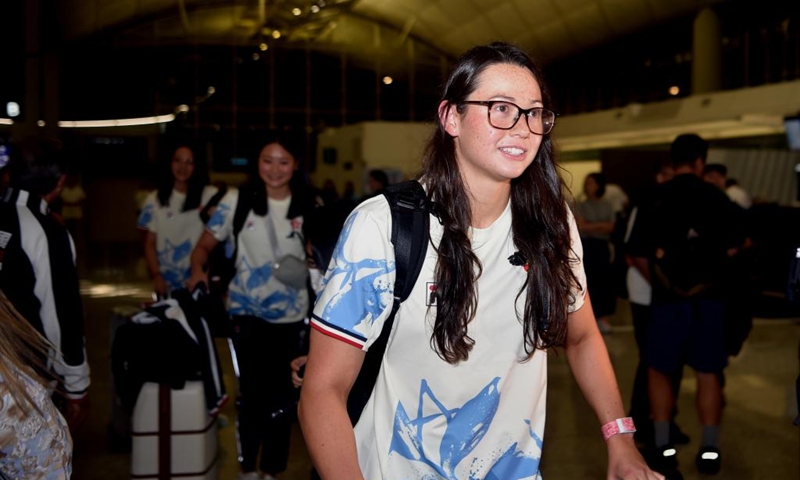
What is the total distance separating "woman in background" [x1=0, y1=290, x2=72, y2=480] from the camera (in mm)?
1502

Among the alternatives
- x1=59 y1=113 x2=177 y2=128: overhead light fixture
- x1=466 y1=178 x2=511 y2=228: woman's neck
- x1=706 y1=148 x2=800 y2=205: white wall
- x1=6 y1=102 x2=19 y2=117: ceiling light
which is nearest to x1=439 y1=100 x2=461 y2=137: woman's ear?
x1=466 y1=178 x2=511 y2=228: woman's neck

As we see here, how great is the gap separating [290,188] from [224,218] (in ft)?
1.22

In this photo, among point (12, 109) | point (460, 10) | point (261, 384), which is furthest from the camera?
point (460, 10)

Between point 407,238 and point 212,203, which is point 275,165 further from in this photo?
point 407,238

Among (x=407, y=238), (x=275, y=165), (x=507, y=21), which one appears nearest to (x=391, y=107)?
(x=507, y=21)

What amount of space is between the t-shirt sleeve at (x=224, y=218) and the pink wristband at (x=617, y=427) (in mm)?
2887

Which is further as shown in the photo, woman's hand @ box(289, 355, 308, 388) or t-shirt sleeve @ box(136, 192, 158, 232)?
t-shirt sleeve @ box(136, 192, 158, 232)

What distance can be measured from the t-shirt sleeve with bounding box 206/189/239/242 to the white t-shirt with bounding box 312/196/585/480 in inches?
107

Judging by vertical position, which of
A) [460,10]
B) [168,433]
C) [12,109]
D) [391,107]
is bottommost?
[168,433]

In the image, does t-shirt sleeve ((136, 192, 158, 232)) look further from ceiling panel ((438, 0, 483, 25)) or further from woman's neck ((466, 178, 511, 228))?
ceiling panel ((438, 0, 483, 25))

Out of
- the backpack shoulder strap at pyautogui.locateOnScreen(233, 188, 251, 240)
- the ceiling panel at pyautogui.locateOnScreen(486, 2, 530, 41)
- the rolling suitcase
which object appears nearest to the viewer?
the rolling suitcase

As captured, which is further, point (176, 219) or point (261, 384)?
point (176, 219)

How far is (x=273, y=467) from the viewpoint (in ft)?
13.8

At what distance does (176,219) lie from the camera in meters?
5.89
